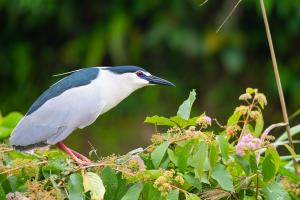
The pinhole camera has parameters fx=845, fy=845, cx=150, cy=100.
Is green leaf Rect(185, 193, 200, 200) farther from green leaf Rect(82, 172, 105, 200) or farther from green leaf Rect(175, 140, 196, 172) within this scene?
green leaf Rect(82, 172, 105, 200)

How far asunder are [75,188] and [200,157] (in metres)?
0.31

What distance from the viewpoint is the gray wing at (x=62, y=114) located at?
2.45 metres

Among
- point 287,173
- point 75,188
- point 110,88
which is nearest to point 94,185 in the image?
point 75,188

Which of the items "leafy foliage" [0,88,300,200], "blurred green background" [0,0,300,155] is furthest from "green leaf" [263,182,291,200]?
"blurred green background" [0,0,300,155]

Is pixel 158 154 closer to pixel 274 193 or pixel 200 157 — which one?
pixel 200 157

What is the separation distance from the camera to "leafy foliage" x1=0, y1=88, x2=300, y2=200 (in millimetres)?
1979

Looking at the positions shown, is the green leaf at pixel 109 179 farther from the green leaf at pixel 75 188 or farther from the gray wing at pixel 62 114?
the gray wing at pixel 62 114

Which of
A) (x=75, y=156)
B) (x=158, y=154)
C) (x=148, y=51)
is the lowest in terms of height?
A: (x=148, y=51)

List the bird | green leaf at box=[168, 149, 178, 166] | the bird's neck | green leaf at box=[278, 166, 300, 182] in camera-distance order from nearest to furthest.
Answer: green leaf at box=[168, 149, 178, 166] < green leaf at box=[278, 166, 300, 182] < the bird < the bird's neck

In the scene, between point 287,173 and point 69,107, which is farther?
point 69,107

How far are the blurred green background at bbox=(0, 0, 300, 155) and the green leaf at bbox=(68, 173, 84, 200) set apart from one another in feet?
13.0

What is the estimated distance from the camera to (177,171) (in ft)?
6.79

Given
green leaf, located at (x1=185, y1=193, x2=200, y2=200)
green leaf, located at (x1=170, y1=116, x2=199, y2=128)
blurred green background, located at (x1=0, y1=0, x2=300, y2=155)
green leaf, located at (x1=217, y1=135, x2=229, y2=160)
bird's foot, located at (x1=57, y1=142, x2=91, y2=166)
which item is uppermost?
green leaf, located at (x1=170, y1=116, x2=199, y2=128)

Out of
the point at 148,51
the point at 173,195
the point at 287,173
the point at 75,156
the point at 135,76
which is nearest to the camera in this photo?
the point at 173,195
